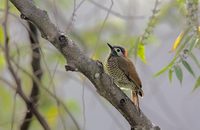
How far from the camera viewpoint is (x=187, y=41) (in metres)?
1.20

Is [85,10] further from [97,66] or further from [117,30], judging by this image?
[97,66]

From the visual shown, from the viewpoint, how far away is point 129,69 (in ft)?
4.48

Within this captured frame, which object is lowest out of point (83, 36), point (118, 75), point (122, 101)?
point (122, 101)

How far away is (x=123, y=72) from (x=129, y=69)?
3cm

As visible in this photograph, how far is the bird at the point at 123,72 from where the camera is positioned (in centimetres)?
132

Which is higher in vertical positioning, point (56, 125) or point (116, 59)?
point (116, 59)

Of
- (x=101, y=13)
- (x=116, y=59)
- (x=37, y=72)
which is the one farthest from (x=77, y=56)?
(x=101, y=13)

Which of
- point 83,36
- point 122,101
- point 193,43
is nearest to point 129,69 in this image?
point 193,43

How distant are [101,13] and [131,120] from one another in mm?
877

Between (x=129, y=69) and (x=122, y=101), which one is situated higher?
(x=129, y=69)

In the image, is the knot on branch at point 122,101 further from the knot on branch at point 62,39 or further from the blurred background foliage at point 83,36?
the blurred background foliage at point 83,36

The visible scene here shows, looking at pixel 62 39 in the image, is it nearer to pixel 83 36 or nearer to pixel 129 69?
pixel 129 69

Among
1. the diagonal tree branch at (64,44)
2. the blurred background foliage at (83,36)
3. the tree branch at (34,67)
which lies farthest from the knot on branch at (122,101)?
the tree branch at (34,67)

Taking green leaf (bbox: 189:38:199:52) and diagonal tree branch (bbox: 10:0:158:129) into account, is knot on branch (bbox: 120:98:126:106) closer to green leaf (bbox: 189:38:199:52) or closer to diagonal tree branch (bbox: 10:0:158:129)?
diagonal tree branch (bbox: 10:0:158:129)
